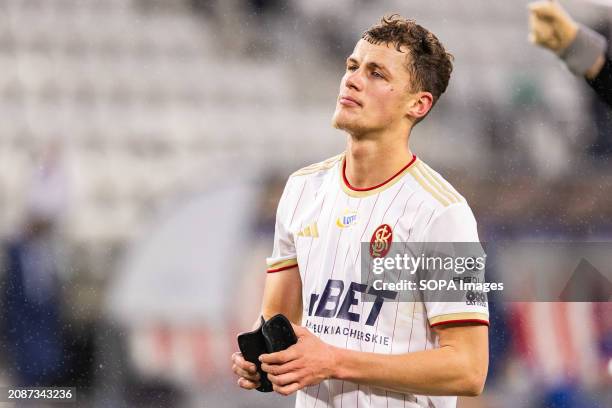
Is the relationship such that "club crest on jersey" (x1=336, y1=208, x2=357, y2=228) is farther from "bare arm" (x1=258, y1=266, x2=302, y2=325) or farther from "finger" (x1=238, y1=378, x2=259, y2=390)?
"finger" (x1=238, y1=378, x2=259, y2=390)

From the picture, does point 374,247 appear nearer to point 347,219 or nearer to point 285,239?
point 347,219

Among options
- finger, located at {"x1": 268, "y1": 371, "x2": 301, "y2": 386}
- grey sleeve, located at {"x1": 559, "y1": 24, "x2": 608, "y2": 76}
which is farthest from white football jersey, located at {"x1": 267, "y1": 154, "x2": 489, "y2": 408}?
grey sleeve, located at {"x1": 559, "y1": 24, "x2": 608, "y2": 76}

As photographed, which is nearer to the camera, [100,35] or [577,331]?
[577,331]

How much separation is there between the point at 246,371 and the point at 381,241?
36cm

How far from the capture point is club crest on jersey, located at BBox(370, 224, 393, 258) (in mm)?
1597

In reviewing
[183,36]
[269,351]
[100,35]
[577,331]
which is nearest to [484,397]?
[577,331]

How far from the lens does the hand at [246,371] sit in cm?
152

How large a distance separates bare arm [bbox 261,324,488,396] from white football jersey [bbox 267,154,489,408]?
48mm

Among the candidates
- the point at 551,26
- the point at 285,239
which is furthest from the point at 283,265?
the point at 551,26

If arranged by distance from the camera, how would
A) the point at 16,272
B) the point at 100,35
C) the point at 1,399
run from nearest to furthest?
1. the point at 1,399
2. the point at 16,272
3. the point at 100,35

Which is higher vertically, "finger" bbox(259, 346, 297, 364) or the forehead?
the forehead

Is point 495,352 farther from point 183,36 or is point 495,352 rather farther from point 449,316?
point 183,36

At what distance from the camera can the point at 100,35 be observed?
317cm

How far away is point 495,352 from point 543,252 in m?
0.40
